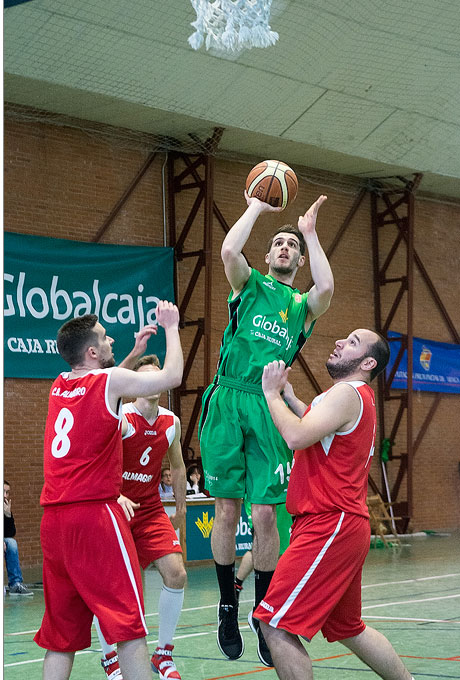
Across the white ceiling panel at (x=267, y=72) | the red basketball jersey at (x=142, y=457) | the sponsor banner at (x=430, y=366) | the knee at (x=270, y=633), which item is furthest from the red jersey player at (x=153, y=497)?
the sponsor banner at (x=430, y=366)

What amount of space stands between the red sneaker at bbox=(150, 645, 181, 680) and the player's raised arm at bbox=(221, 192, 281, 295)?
2370 millimetres

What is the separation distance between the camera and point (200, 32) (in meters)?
12.5

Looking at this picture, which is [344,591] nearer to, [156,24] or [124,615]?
[124,615]

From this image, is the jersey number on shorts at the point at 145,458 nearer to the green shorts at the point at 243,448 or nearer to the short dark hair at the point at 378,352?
the green shorts at the point at 243,448

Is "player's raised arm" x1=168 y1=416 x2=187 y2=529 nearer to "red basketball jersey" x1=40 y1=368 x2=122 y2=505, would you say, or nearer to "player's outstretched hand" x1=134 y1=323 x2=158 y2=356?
"player's outstretched hand" x1=134 y1=323 x2=158 y2=356

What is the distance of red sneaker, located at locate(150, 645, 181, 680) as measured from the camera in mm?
6062

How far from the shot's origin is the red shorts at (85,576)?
4734 millimetres

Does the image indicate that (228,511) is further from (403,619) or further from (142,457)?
(403,619)

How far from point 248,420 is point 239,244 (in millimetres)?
1084

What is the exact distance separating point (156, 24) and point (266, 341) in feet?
26.0

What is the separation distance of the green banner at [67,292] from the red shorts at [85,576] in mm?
9868

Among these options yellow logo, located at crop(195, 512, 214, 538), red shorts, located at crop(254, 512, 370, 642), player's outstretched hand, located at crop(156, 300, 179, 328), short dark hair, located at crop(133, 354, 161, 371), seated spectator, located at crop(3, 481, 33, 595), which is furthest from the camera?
yellow logo, located at crop(195, 512, 214, 538)

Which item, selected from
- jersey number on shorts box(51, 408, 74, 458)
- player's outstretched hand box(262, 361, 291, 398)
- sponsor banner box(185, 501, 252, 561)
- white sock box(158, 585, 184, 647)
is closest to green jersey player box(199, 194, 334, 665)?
white sock box(158, 585, 184, 647)

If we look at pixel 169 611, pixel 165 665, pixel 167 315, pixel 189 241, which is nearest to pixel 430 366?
pixel 189 241
